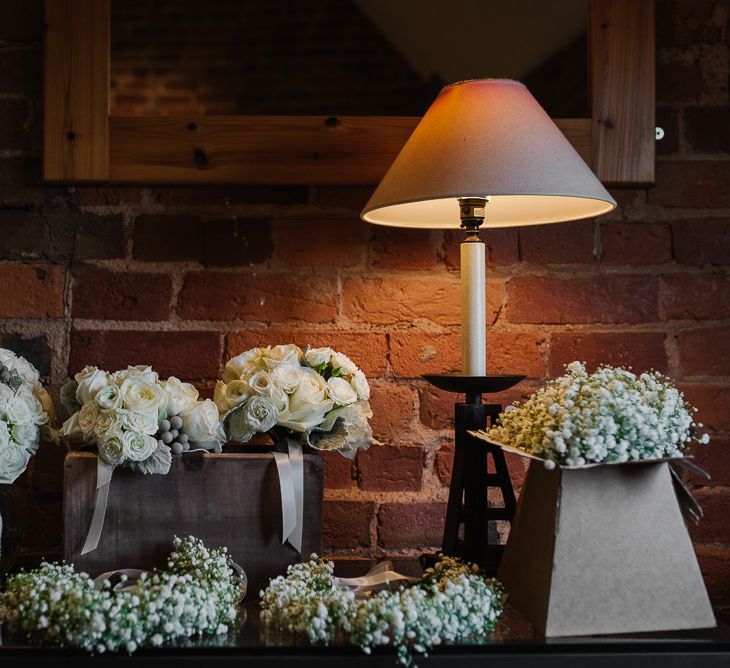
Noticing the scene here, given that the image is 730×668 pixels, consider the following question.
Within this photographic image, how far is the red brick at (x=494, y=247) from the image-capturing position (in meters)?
1.45

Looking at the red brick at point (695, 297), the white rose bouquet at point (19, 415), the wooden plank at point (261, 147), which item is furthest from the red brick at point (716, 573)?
the white rose bouquet at point (19, 415)

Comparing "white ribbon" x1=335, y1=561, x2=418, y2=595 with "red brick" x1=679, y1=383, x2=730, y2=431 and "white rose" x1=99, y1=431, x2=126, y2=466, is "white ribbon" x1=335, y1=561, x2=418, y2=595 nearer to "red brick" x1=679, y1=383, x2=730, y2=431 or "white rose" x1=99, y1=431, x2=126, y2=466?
"white rose" x1=99, y1=431, x2=126, y2=466

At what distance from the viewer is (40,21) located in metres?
1.43

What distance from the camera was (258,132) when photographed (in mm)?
1418

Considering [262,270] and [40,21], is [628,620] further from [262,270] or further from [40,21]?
[40,21]

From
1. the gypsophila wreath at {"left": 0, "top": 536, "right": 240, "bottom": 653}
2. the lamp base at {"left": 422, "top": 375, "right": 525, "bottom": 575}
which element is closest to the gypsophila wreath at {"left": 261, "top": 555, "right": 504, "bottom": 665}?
the gypsophila wreath at {"left": 0, "top": 536, "right": 240, "bottom": 653}

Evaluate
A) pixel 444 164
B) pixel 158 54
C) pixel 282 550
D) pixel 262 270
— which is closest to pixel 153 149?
pixel 158 54

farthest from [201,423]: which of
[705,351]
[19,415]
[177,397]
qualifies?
[705,351]

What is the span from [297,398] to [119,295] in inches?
19.2

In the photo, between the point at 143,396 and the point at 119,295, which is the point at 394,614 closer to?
the point at 143,396

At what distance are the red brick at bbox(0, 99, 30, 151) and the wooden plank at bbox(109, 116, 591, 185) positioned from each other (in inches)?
6.4

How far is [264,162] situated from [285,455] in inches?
22.4

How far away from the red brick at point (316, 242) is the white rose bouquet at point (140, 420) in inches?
15.2

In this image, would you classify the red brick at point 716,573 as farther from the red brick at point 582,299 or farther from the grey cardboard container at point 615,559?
the grey cardboard container at point 615,559
